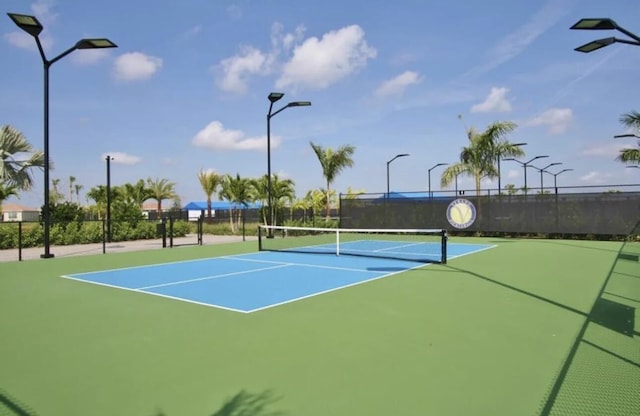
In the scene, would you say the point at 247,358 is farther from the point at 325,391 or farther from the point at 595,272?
the point at 595,272

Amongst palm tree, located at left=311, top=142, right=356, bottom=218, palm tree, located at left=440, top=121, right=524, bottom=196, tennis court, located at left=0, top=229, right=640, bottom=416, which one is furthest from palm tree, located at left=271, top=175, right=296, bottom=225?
tennis court, located at left=0, top=229, right=640, bottom=416

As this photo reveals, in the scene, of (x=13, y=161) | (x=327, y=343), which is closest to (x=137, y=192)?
(x=13, y=161)

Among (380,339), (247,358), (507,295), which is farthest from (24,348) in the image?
(507,295)

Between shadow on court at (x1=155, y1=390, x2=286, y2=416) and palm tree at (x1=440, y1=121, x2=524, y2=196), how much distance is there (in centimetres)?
2277

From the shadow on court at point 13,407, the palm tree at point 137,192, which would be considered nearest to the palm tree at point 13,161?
the shadow on court at point 13,407

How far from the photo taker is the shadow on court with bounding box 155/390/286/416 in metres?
3.56

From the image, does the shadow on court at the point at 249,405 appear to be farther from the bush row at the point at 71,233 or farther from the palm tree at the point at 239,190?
the palm tree at the point at 239,190

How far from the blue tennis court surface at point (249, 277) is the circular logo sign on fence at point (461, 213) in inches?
413

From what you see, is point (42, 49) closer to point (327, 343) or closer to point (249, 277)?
point (249, 277)

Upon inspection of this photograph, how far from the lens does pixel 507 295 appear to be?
8023mm

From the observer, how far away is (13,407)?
3.69 metres

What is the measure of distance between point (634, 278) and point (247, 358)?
8.74 m

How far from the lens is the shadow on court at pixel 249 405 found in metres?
3.56

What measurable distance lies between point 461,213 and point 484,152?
3.82 m
